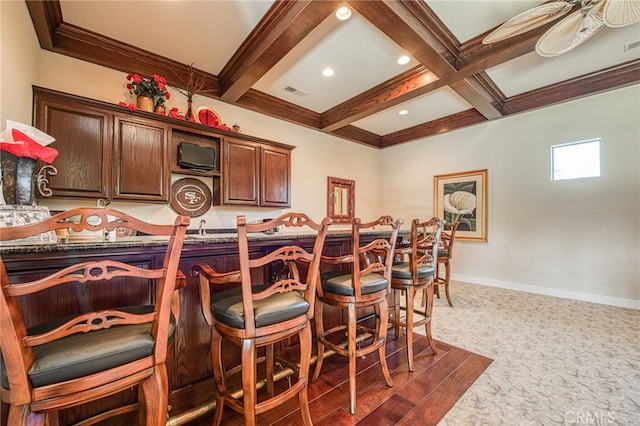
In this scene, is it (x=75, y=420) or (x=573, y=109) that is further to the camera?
(x=573, y=109)

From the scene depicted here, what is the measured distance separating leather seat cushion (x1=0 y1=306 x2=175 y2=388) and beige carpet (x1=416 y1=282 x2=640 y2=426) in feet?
5.49

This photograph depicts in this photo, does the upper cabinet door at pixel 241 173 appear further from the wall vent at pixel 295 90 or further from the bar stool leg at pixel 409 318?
the bar stool leg at pixel 409 318

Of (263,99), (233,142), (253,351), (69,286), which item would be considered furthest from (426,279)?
(263,99)

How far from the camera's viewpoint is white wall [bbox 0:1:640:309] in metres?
2.94

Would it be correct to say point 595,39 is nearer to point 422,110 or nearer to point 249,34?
point 422,110

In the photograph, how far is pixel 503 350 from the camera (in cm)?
229

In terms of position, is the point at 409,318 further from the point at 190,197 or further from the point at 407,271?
the point at 190,197

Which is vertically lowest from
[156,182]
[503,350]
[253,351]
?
[503,350]

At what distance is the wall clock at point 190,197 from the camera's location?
3340 millimetres

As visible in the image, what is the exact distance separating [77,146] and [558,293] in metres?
6.30

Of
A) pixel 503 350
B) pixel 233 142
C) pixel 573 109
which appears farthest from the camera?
pixel 573 109

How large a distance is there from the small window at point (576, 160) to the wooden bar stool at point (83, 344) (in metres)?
5.13

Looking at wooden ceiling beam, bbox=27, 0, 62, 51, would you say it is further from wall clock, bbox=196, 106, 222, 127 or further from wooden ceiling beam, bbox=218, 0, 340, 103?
wooden ceiling beam, bbox=218, 0, 340, 103

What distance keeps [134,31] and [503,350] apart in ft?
15.7
